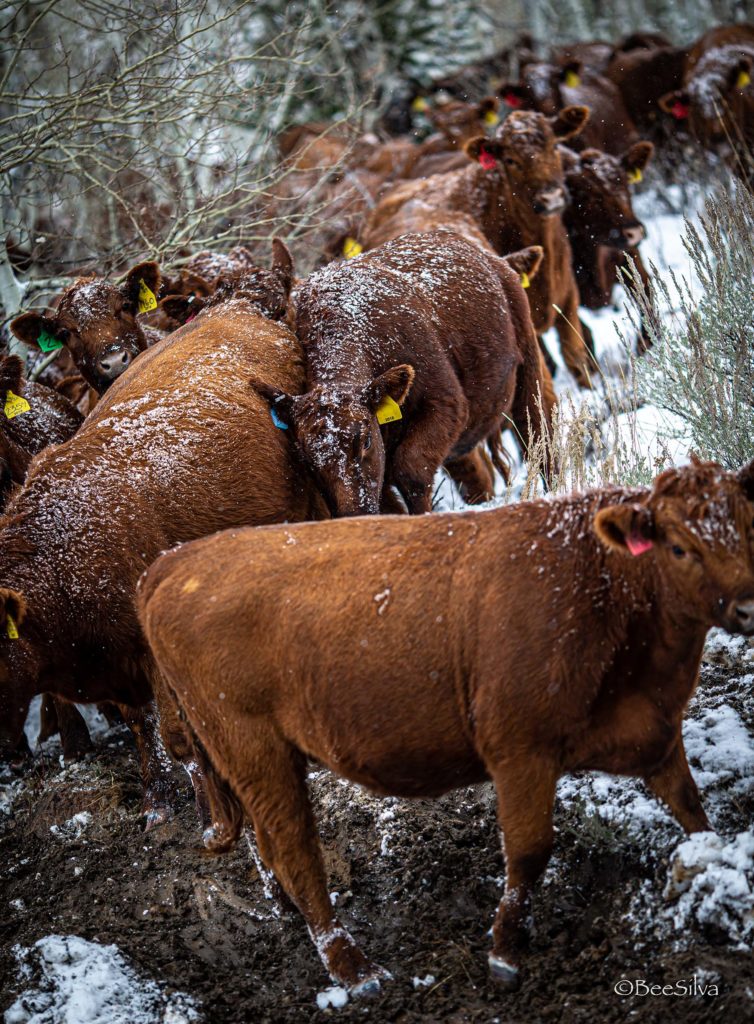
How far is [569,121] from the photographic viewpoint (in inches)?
397

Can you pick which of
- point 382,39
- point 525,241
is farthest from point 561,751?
point 382,39

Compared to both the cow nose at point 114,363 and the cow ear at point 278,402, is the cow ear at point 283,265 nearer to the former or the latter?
the cow nose at point 114,363

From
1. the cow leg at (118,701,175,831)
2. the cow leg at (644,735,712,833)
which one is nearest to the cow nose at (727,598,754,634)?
the cow leg at (644,735,712,833)

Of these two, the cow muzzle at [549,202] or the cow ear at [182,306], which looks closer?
the cow ear at [182,306]

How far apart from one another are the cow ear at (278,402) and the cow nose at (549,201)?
4.37m

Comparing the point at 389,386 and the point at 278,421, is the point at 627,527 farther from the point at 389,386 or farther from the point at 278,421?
the point at 278,421

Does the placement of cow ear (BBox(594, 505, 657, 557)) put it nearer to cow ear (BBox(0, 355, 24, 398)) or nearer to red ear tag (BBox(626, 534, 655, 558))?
red ear tag (BBox(626, 534, 655, 558))

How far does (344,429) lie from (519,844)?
101 inches

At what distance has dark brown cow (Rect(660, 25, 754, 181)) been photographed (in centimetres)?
1355

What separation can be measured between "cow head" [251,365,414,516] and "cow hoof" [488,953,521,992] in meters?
2.36

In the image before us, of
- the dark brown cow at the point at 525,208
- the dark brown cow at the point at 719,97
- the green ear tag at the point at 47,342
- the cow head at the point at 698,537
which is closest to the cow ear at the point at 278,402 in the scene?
the green ear tag at the point at 47,342

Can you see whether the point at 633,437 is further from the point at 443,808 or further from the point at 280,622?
the point at 280,622

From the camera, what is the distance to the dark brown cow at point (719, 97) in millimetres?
13545

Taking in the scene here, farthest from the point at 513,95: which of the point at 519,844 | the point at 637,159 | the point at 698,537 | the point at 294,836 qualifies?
the point at 519,844
